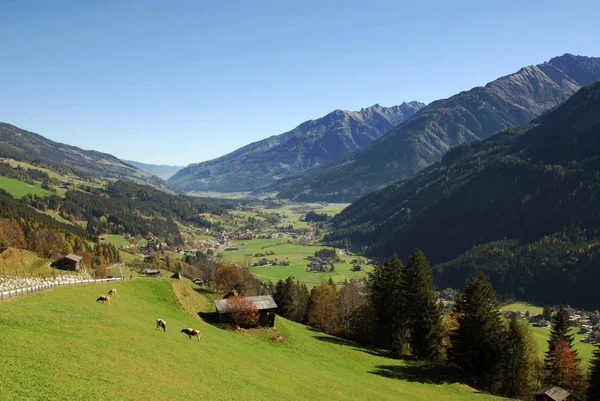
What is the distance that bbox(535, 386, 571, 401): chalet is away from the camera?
64500 millimetres

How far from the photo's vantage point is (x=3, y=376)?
24766mm

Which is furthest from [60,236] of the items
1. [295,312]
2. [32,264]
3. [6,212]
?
[295,312]

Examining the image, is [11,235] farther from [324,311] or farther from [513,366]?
[513,366]

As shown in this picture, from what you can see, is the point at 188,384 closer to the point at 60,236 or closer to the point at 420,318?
the point at 420,318

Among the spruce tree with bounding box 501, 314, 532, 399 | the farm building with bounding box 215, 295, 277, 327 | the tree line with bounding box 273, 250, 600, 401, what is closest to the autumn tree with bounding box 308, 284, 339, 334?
the tree line with bounding box 273, 250, 600, 401

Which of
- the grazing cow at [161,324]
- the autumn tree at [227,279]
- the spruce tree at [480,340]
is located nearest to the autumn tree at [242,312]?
the grazing cow at [161,324]

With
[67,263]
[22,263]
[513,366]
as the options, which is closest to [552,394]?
[513,366]

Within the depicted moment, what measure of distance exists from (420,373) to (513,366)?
18.7 metres

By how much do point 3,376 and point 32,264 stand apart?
8989 centimetres

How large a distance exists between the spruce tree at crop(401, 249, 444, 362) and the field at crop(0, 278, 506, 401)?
806cm

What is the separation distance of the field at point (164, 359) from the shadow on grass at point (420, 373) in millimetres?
248

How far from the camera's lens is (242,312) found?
72000mm

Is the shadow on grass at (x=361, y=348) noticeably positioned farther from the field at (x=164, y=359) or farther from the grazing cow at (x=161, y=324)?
the grazing cow at (x=161, y=324)

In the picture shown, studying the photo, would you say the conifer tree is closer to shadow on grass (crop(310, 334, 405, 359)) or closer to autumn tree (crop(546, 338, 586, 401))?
shadow on grass (crop(310, 334, 405, 359))
